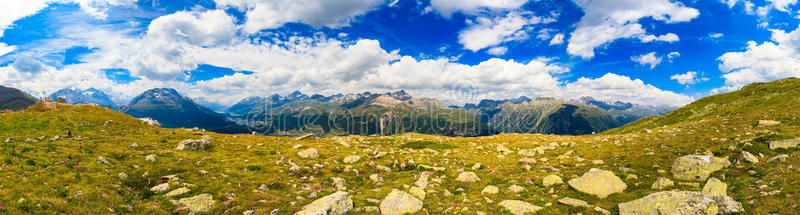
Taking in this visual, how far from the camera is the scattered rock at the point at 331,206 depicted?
1321 cm

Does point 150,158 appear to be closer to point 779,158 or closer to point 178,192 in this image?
point 178,192

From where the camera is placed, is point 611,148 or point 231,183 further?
point 611,148

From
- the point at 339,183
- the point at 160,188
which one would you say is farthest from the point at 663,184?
the point at 160,188

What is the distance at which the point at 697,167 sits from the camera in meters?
16.4

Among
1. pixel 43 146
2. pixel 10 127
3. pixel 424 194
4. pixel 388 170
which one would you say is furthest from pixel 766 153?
pixel 10 127

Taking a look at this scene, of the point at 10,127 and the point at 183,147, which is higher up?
the point at 10,127

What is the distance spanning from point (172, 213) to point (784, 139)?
1512 inches

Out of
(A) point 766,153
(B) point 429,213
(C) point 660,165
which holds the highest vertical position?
(A) point 766,153

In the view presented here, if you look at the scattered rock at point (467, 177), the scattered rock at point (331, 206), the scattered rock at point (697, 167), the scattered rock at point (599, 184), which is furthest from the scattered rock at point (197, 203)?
the scattered rock at point (697, 167)

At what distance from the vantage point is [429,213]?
1416cm

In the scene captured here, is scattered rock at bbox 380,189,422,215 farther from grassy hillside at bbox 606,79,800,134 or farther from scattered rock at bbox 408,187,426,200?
grassy hillside at bbox 606,79,800,134

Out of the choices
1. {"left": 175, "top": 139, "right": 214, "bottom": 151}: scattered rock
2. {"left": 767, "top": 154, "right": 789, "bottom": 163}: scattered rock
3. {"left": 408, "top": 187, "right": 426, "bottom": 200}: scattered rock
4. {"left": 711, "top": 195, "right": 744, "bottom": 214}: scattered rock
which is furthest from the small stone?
{"left": 767, "top": 154, "right": 789, "bottom": 163}: scattered rock

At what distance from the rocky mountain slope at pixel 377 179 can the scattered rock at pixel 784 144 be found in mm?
102

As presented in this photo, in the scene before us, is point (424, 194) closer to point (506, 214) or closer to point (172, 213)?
point (506, 214)
